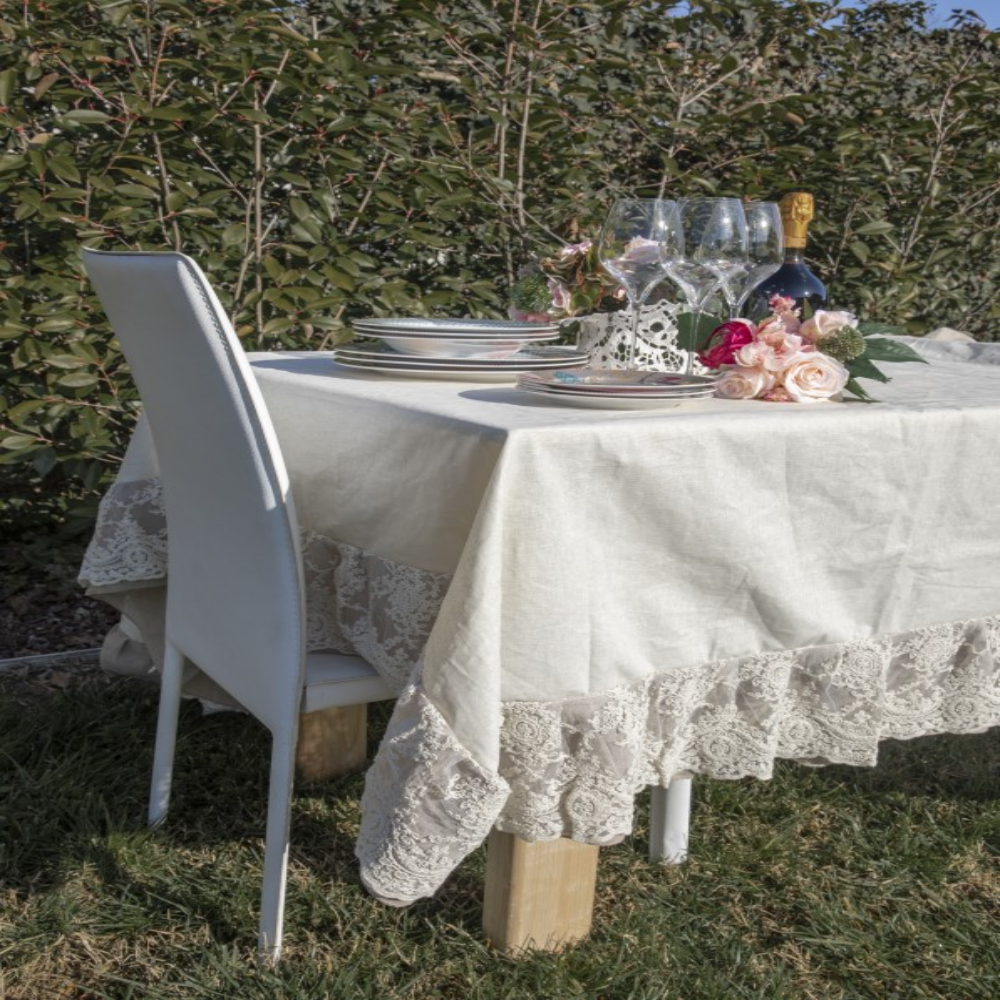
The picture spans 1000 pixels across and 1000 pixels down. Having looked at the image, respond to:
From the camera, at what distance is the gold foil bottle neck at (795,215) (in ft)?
6.48

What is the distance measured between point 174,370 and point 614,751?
789mm

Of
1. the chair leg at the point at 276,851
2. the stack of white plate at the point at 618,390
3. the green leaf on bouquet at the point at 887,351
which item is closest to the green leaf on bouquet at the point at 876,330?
the green leaf on bouquet at the point at 887,351

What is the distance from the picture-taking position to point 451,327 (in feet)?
6.54

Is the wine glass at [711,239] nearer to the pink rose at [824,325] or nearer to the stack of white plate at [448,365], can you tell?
the pink rose at [824,325]

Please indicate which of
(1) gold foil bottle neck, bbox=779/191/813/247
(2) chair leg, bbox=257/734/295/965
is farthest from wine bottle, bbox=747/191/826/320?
(2) chair leg, bbox=257/734/295/965

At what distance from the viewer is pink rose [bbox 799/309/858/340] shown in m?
1.76

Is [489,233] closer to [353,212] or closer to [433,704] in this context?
[353,212]

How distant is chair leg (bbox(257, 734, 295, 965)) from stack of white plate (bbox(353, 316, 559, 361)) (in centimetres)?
65

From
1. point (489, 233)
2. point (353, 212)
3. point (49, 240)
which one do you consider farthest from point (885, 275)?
point (49, 240)

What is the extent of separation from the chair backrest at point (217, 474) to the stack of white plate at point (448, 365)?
31cm

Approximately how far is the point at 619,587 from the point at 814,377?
430mm

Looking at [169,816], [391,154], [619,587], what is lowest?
[169,816]

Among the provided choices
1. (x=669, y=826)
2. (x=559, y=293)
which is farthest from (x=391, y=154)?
(x=669, y=826)

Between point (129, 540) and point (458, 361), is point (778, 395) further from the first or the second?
point (129, 540)
